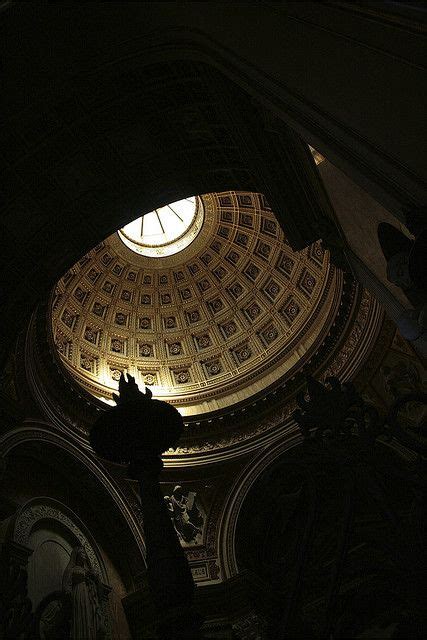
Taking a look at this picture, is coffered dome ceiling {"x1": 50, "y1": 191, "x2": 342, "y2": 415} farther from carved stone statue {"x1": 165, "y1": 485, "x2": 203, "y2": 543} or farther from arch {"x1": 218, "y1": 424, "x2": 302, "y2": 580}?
carved stone statue {"x1": 165, "y1": 485, "x2": 203, "y2": 543}

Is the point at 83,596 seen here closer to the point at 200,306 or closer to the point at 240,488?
the point at 240,488

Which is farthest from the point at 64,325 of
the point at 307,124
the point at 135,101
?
the point at 307,124

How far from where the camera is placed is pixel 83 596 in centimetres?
890

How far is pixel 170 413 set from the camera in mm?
3576

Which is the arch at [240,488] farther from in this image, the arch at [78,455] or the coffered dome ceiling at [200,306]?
the arch at [78,455]

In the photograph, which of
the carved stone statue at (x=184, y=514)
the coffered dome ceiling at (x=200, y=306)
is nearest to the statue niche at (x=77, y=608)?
the carved stone statue at (x=184, y=514)

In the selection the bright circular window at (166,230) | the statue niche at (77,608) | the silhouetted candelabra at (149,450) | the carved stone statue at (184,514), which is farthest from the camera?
the bright circular window at (166,230)

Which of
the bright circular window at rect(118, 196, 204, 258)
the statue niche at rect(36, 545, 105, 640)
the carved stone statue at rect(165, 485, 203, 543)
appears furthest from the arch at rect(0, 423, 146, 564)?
the bright circular window at rect(118, 196, 204, 258)

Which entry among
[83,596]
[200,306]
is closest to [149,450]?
[83,596]

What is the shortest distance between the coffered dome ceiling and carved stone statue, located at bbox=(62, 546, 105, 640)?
14.4 feet

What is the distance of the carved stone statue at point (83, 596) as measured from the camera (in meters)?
8.36

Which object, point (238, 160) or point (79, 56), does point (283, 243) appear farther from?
point (79, 56)

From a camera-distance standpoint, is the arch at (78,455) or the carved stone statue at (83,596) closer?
the carved stone statue at (83,596)

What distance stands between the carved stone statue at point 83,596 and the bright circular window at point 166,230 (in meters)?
9.09
